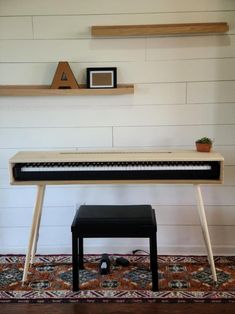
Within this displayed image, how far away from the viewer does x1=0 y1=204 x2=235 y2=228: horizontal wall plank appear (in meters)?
2.65

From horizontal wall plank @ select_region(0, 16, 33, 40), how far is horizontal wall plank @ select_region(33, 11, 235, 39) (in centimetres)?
5

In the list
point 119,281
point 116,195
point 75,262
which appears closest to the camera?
point 75,262

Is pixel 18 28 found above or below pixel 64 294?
above

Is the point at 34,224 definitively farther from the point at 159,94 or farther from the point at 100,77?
the point at 159,94

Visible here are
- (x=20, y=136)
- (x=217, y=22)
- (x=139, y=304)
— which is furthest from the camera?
(x=20, y=136)

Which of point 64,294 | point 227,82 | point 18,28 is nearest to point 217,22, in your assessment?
point 227,82

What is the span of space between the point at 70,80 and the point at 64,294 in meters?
1.40

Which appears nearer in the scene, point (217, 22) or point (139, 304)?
point (139, 304)

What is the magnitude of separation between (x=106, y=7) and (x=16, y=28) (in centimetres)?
65

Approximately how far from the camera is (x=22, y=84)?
2.52m

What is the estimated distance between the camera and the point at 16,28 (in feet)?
8.05

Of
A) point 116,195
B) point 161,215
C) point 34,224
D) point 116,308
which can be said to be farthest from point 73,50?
point 116,308

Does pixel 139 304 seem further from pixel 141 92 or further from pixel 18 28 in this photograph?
pixel 18 28

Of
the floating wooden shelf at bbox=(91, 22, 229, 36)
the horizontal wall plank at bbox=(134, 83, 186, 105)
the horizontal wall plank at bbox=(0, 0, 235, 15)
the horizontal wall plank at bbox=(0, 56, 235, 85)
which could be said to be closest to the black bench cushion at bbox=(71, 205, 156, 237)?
the horizontal wall plank at bbox=(134, 83, 186, 105)
